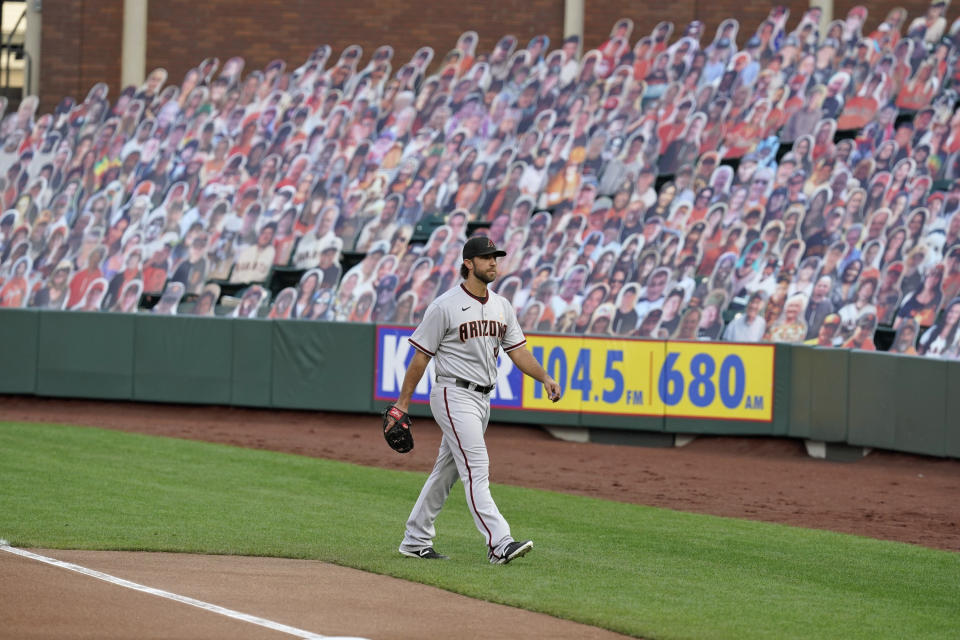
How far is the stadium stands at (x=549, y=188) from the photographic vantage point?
18.4 metres

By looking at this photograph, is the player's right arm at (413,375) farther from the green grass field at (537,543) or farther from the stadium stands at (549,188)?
the stadium stands at (549,188)

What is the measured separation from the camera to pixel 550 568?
8039mm

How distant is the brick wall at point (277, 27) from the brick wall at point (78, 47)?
2cm

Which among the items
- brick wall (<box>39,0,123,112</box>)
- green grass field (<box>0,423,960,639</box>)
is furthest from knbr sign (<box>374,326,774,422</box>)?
brick wall (<box>39,0,123,112</box>)

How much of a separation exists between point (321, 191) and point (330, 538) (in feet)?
43.0

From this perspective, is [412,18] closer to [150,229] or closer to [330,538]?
[150,229]

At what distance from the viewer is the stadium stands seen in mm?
18422

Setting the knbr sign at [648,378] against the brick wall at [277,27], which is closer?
the knbr sign at [648,378]

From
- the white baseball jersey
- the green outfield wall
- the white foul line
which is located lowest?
the white foul line

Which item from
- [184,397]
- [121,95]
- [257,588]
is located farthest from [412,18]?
[257,588]

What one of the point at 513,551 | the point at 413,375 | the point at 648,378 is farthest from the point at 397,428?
the point at 648,378

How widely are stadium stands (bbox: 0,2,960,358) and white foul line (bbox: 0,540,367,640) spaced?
1131 centimetres

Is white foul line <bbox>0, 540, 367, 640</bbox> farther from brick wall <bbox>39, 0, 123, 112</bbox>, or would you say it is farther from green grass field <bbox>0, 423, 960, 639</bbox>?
brick wall <bbox>39, 0, 123, 112</bbox>

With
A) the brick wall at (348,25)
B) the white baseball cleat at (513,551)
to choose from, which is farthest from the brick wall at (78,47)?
the white baseball cleat at (513,551)
